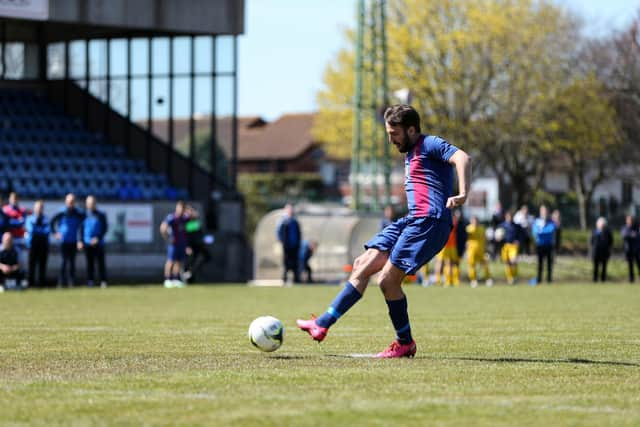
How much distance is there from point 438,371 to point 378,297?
15713 millimetres

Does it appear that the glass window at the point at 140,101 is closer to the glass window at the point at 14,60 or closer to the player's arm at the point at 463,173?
the glass window at the point at 14,60

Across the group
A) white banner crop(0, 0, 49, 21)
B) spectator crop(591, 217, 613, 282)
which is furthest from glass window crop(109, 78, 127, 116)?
spectator crop(591, 217, 613, 282)

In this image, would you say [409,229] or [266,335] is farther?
[266,335]

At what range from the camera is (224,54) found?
3788 cm

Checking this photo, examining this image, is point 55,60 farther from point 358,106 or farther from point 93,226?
point 93,226

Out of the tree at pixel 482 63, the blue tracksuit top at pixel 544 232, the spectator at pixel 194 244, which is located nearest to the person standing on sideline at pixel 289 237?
the spectator at pixel 194 244

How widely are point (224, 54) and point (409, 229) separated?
28.1 metres

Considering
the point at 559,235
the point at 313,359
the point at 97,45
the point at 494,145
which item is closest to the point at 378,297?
the point at 313,359

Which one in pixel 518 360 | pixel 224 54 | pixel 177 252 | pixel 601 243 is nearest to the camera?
pixel 518 360

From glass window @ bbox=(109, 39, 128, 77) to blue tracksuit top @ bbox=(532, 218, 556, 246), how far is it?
45.4 feet

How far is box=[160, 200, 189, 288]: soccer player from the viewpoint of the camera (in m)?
30.4

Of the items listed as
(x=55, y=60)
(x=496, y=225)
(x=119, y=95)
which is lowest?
(x=496, y=225)

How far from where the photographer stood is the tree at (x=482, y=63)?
61500mm

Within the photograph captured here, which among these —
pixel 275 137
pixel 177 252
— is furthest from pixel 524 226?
pixel 275 137
